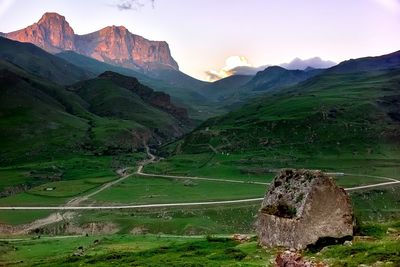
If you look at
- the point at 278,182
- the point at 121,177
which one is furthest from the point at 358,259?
the point at 121,177

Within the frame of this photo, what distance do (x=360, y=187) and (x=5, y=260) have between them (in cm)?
10199

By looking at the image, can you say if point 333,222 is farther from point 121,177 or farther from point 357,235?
point 121,177

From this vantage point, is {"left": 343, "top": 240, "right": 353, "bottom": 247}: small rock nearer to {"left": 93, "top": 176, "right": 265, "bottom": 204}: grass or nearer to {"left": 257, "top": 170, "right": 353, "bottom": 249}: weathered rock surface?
{"left": 257, "top": 170, "right": 353, "bottom": 249}: weathered rock surface

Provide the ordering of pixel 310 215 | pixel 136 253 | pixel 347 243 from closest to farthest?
pixel 347 243 < pixel 310 215 < pixel 136 253

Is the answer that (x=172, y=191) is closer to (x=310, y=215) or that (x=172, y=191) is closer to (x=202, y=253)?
(x=202, y=253)

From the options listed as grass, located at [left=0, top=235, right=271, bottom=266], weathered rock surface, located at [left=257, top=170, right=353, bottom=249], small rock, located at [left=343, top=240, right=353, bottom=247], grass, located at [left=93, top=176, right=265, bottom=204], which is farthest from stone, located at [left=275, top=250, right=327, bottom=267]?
grass, located at [left=93, top=176, right=265, bottom=204]

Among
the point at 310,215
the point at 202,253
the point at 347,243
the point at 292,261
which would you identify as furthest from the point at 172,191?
the point at 292,261

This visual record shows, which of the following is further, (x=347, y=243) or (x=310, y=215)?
(x=310, y=215)

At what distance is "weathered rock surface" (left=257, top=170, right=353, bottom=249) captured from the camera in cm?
3650

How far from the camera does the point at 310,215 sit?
36.6 meters

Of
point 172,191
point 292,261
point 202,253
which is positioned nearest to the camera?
point 292,261

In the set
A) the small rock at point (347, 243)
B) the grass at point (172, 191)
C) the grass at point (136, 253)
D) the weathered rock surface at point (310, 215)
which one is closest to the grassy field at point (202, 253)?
the grass at point (136, 253)

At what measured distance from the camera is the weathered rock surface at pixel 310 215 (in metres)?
36.5

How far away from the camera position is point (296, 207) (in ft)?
124
